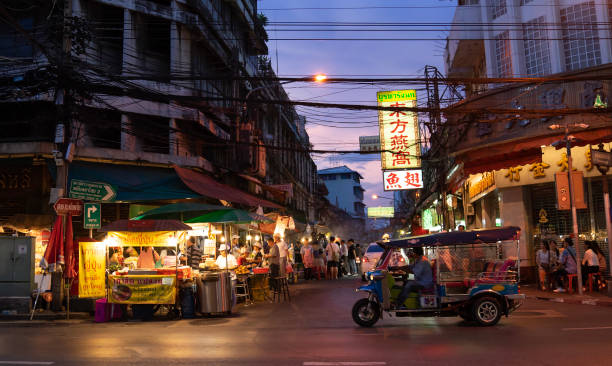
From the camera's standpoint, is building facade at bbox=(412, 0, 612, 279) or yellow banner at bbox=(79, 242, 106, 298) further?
building facade at bbox=(412, 0, 612, 279)

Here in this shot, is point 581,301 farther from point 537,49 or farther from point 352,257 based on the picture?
point 352,257

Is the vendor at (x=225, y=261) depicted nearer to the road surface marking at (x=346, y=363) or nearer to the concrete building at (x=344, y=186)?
the road surface marking at (x=346, y=363)

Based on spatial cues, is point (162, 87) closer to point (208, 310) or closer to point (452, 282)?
point (208, 310)

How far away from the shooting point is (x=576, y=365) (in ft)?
23.4

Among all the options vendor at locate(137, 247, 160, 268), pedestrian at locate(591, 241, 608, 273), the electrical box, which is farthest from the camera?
pedestrian at locate(591, 241, 608, 273)

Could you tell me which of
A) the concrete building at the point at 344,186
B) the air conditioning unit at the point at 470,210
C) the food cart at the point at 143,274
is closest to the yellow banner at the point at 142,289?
the food cart at the point at 143,274

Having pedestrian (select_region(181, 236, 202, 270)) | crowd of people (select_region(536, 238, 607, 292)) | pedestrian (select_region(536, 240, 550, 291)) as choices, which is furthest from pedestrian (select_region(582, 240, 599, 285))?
pedestrian (select_region(181, 236, 202, 270))

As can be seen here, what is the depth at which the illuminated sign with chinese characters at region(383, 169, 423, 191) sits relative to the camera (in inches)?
1132

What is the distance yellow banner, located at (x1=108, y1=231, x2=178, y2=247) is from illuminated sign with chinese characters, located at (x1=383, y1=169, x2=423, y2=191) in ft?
→ 51.5

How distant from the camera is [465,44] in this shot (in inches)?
1049

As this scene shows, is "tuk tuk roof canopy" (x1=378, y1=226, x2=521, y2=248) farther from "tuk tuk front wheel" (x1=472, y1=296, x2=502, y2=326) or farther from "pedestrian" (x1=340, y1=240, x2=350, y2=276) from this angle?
"pedestrian" (x1=340, y1=240, x2=350, y2=276)

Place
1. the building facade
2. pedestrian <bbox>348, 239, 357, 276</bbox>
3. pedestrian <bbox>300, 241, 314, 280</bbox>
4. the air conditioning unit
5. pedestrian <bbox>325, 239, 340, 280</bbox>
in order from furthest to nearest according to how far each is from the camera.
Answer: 1. pedestrian <bbox>348, 239, 357, 276</bbox>
2. pedestrian <bbox>300, 241, 314, 280</bbox>
3. pedestrian <bbox>325, 239, 340, 280</bbox>
4. the air conditioning unit
5. the building facade

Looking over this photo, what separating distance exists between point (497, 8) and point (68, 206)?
19.2 m

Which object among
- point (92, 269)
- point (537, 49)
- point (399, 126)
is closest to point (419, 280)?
point (92, 269)
